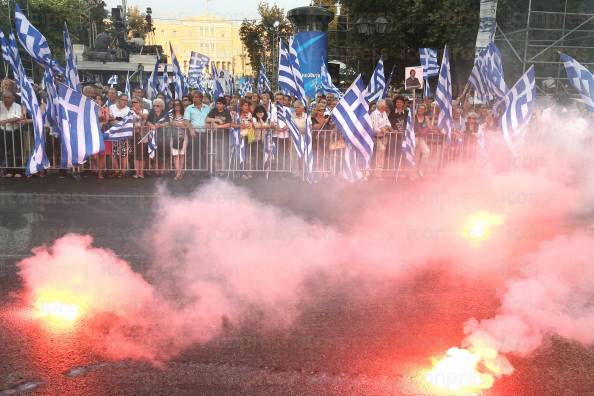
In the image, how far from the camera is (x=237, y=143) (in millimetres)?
10477

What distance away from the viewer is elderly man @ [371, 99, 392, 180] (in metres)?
A: 10.6

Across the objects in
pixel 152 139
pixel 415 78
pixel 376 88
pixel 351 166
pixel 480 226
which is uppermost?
pixel 415 78

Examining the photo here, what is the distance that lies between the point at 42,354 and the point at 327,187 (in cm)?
685

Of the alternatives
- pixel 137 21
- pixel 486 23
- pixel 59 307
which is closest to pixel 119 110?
pixel 59 307

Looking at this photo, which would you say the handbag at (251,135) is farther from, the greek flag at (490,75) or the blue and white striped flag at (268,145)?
the greek flag at (490,75)

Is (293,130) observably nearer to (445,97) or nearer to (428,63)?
(445,97)

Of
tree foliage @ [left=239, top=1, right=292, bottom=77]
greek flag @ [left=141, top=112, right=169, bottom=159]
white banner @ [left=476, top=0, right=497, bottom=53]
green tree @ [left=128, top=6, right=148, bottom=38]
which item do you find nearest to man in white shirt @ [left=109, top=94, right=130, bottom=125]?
greek flag @ [left=141, top=112, right=169, bottom=159]

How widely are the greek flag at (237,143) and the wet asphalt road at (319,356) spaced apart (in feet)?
17.3

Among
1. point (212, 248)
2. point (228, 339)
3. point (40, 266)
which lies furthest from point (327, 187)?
point (228, 339)

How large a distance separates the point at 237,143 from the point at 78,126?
9.67 feet

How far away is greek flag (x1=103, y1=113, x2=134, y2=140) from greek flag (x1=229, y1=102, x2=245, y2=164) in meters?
1.78

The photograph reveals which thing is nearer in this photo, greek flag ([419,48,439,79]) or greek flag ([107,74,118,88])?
greek flag ([419,48,439,79])

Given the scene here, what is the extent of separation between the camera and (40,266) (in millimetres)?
5359

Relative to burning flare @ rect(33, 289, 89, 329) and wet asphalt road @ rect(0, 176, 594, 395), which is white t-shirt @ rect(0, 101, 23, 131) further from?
burning flare @ rect(33, 289, 89, 329)
